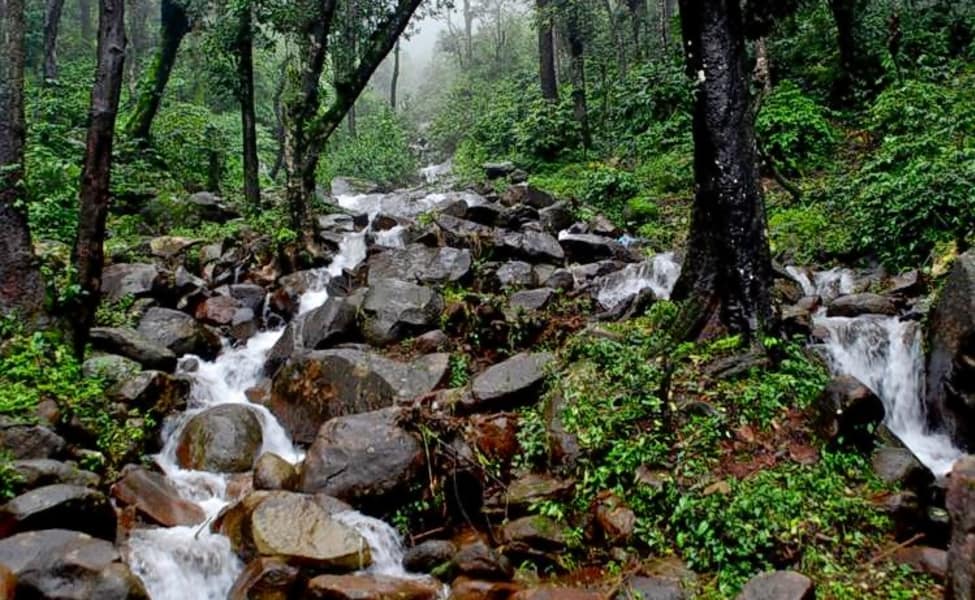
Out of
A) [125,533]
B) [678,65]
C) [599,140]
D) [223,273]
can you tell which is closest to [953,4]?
[678,65]

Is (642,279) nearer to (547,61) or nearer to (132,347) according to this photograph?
(132,347)

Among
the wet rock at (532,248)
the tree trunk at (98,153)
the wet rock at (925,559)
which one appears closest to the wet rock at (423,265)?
the wet rock at (532,248)

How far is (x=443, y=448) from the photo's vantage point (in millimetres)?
6133

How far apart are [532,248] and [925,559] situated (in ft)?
25.7

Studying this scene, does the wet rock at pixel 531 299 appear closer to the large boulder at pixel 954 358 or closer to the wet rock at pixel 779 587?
the large boulder at pixel 954 358

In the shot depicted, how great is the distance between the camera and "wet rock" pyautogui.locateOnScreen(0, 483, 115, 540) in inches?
189

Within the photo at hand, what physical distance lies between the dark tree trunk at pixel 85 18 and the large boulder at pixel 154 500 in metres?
33.0

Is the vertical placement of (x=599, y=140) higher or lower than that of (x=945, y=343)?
higher

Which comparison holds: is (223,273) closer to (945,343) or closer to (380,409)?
(380,409)

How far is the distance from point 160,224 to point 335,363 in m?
9.16

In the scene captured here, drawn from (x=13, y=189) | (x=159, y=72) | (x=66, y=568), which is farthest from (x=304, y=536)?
(x=159, y=72)

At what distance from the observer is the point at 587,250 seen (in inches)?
476

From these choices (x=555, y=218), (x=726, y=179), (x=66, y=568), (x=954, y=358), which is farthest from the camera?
(x=555, y=218)

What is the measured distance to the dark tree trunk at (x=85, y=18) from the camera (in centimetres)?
3173
